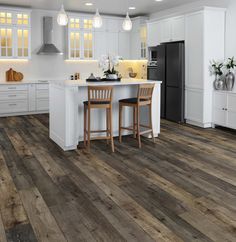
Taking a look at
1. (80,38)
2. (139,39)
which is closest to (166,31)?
(139,39)

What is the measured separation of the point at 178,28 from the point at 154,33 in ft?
3.23

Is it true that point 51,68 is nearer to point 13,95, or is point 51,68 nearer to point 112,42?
point 13,95

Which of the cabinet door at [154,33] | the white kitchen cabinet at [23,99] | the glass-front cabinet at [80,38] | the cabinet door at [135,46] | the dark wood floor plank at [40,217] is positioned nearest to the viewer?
the dark wood floor plank at [40,217]

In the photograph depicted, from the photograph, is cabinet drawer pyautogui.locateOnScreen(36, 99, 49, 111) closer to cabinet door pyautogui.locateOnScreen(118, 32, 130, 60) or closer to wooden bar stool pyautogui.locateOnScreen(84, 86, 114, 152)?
cabinet door pyautogui.locateOnScreen(118, 32, 130, 60)

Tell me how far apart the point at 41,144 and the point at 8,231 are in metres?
2.94

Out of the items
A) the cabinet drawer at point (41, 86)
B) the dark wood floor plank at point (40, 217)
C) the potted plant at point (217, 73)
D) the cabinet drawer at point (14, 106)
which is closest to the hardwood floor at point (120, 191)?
the dark wood floor plank at point (40, 217)

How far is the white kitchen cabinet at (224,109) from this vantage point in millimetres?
6355

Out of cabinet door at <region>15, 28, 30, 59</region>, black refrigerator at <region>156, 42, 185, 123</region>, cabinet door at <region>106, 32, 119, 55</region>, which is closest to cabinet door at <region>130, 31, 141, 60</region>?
cabinet door at <region>106, 32, 119, 55</region>

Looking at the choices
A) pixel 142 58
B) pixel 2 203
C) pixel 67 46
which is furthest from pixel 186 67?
pixel 2 203

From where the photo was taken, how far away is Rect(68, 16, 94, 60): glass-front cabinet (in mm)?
8852

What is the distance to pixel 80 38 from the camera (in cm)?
897

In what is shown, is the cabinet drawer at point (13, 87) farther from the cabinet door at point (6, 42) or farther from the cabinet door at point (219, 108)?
the cabinet door at point (219, 108)

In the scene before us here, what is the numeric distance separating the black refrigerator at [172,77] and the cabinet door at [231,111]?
44.5 inches

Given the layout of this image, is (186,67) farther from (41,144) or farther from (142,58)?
(41,144)
